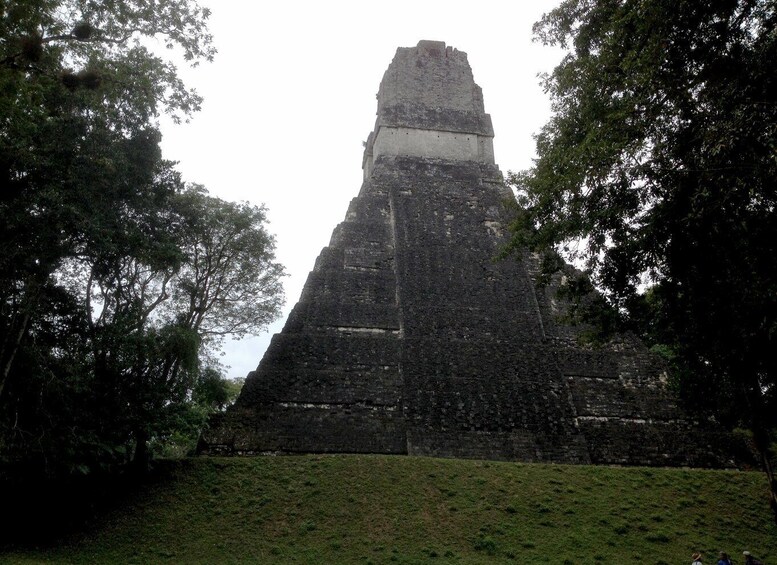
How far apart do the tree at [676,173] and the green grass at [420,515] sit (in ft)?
5.06

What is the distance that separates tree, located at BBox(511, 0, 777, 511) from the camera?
18.2 feet

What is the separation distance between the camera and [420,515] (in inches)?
347

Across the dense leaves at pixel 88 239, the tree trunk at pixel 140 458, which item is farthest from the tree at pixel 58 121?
the tree trunk at pixel 140 458

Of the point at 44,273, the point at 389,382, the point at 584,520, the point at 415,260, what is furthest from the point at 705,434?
the point at 44,273

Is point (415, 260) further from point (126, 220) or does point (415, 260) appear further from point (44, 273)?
point (44, 273)

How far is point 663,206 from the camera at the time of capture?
265 inches

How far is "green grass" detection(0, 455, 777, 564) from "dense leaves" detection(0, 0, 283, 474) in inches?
55.3

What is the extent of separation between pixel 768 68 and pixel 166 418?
9.90 metres

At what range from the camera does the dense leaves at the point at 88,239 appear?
660 centimetres

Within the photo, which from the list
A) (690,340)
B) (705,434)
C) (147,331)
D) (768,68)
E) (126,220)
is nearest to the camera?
(768,68)

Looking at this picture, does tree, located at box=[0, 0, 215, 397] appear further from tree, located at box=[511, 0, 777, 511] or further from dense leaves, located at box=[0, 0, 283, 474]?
tree, located at box=[511, 0, 777, 511]

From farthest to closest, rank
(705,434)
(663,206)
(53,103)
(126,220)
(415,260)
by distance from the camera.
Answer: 1. (415,260)
2. (705,434)
3. (126,220)
4. (53,103)
5. (663,206)

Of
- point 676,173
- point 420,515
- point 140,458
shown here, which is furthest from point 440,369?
point 676,173

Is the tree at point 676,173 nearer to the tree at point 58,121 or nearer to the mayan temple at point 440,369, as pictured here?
the mayan temple at point 440,369
